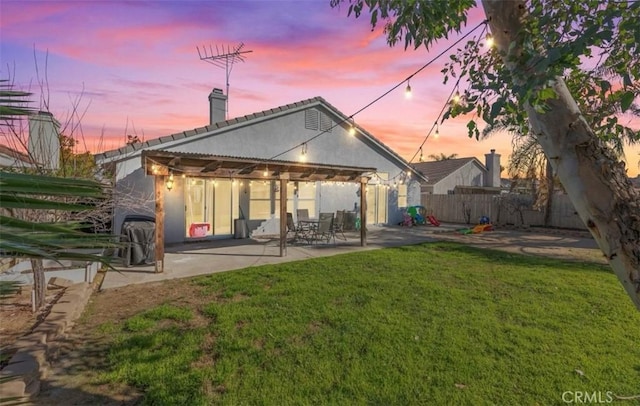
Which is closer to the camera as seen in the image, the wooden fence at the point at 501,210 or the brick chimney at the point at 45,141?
the brick chimney at the point at 45,141

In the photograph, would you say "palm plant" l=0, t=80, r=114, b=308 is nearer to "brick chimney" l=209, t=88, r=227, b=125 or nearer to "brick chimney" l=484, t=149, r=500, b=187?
"brick chimney" l=209, t=88, r=227, b=125

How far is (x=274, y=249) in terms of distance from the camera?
36.4 ft

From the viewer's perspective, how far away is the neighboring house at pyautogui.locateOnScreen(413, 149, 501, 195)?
28672 mm

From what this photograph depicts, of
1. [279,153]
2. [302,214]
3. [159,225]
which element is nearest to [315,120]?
[279,153]

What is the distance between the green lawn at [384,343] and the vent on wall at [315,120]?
9986 millimetres

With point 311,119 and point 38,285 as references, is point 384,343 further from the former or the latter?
point 311,119

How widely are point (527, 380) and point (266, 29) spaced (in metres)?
7.12

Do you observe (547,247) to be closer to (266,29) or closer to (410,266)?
(410,266)

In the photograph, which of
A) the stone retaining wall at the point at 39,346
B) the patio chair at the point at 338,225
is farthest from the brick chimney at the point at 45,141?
the patio chair at the point at 338,225

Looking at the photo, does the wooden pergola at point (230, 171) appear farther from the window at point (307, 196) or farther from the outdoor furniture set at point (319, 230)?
the window at point (307, 196)

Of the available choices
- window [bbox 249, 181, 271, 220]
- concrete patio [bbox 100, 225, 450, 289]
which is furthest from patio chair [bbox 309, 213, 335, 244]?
window [bbox 249, 181, 271, 220]

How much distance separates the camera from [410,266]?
8.41 metres

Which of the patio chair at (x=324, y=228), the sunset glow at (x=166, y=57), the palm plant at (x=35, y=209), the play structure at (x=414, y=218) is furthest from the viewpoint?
the play structure at (x=414, y=218)

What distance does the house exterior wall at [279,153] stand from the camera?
11281 mm
